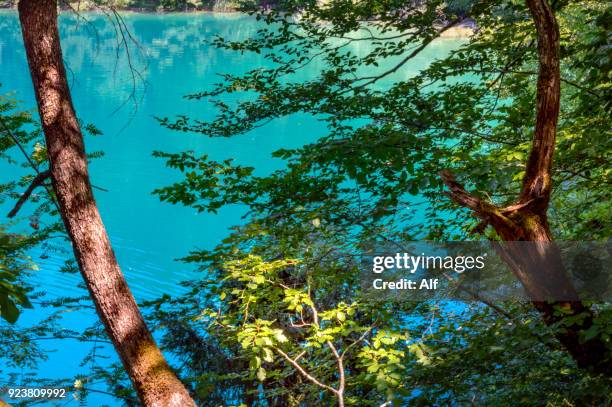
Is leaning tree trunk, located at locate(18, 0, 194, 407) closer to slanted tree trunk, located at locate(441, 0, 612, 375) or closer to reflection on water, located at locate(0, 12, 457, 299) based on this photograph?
reflection on water, located at locate(0, 12, 457, 299)

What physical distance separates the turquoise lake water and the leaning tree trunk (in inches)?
12.7

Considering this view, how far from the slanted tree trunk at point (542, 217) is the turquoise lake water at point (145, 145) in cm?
214

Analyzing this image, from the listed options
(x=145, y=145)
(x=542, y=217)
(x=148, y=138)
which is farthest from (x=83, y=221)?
(x=148, y=138)

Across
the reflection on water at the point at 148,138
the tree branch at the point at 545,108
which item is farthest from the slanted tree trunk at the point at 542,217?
the reflection on water at the point at 148,138

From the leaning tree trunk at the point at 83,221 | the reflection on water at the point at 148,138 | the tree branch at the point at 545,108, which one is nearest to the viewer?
the tree branch at the point at 545,108

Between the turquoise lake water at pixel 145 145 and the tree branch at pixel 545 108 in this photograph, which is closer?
the tree branch at pixel 545 108

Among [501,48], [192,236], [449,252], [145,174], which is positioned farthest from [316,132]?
[449,252]

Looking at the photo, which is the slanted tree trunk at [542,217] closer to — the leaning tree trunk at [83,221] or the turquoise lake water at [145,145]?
the leaning tree trunk at [83,221]

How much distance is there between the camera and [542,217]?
9.41 feet

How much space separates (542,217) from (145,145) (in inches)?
653

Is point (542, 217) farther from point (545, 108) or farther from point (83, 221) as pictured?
point (83, 221)

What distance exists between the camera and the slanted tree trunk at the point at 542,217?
2.81 m

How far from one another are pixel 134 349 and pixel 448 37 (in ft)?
103

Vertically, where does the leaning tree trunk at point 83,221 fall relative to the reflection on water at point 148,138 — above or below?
below
